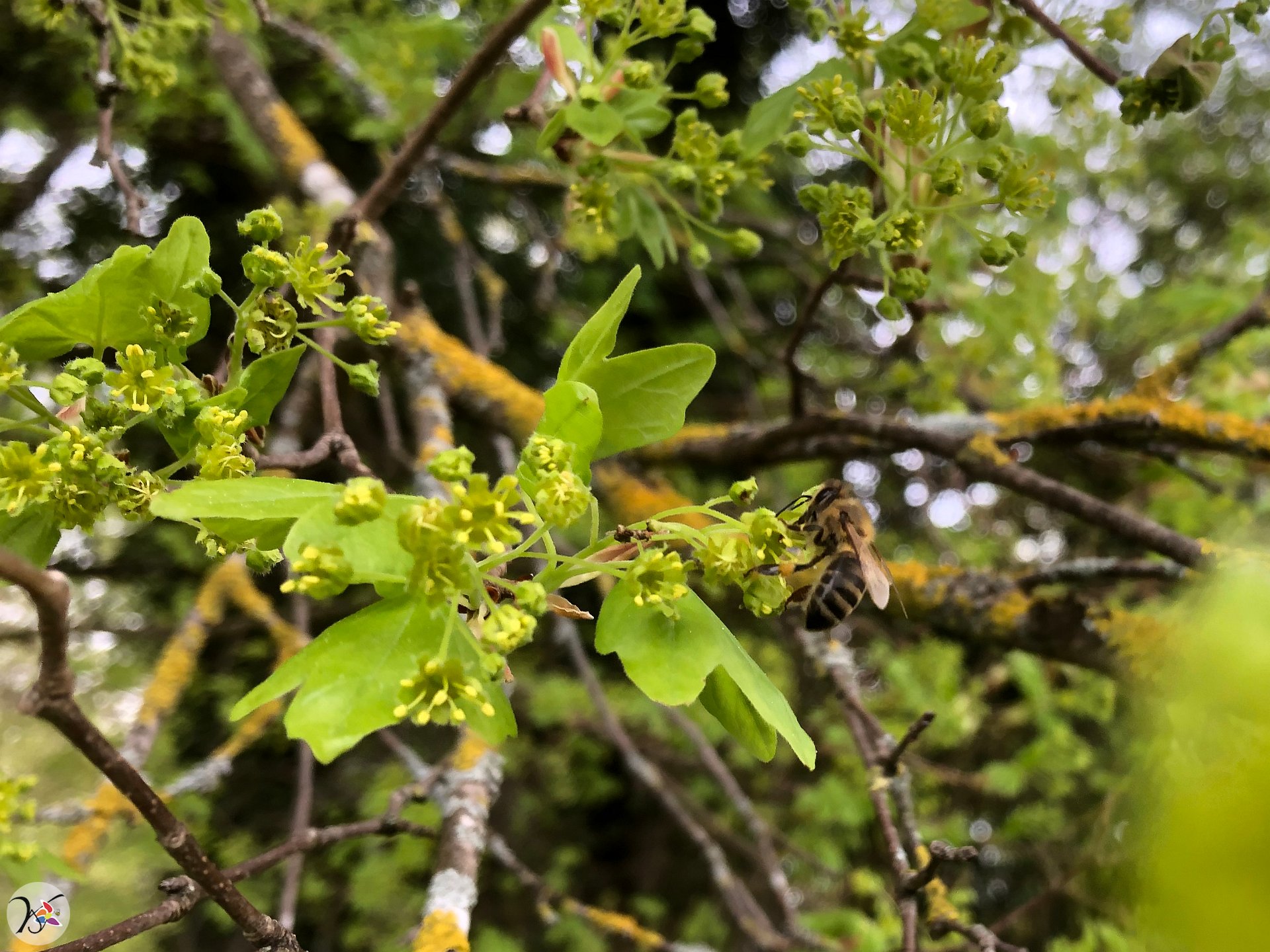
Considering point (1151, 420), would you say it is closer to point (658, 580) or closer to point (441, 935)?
point (658, 580)

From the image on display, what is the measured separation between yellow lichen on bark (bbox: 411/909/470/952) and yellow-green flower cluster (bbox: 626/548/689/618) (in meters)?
0.47

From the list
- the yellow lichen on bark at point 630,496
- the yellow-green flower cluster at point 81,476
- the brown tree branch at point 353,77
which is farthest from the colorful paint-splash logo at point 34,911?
the brown tree branch at point 353,77

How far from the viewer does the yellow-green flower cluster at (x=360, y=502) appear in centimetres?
46

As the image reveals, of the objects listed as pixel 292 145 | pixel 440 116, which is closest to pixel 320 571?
pixel 440 116

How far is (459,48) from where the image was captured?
7.64ft

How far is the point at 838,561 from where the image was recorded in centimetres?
89

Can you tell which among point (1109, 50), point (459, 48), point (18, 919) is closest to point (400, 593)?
point (18, 919)

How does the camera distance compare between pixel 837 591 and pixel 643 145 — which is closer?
pixel 837 591

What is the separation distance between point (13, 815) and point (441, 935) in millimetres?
458

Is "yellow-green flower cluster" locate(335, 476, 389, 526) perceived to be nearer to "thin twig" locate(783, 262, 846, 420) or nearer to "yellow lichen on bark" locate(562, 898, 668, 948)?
"thin twig" locate(783, 262, 846, 420)

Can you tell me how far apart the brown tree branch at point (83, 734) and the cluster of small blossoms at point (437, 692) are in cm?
15

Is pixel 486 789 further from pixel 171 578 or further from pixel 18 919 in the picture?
pixel 171 578

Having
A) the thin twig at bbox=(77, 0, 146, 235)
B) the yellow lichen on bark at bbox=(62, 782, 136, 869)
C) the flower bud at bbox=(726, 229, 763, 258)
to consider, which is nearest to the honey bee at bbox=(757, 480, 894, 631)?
the flower bud at bbox=(726, 229, 763, 258)

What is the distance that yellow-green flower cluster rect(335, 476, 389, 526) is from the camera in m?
0.46
